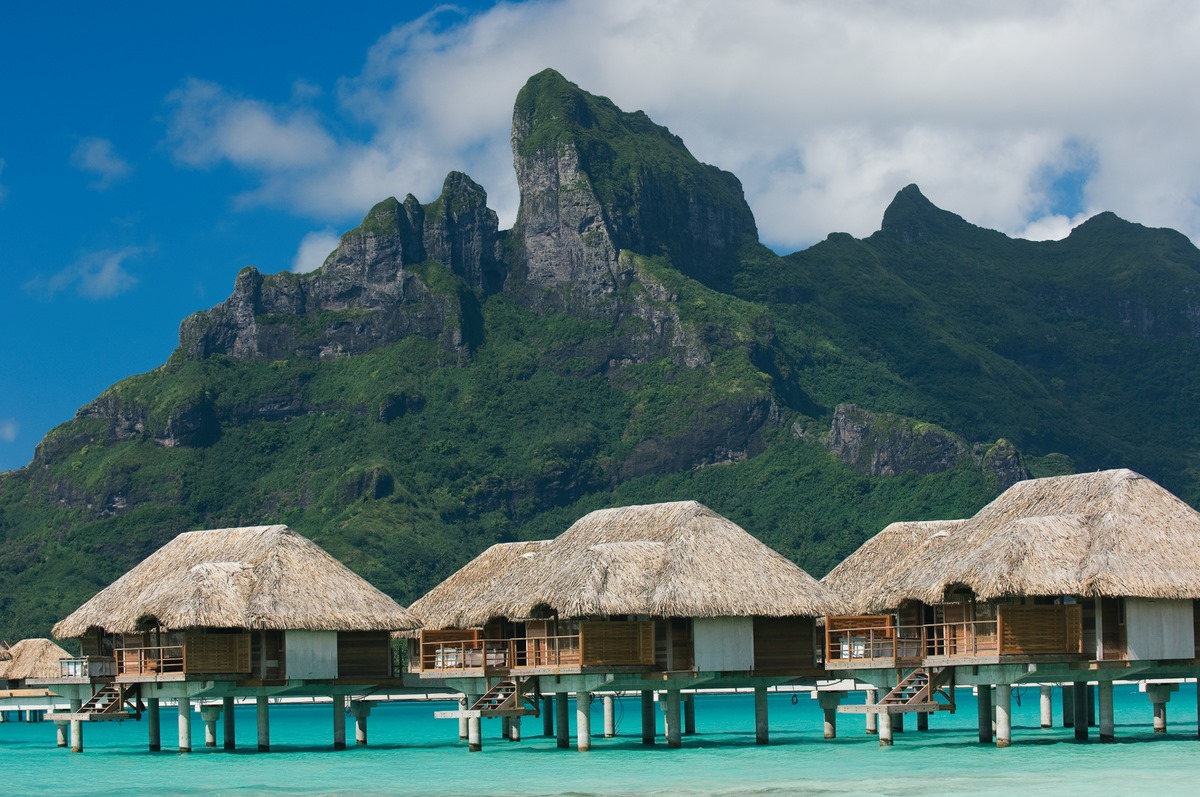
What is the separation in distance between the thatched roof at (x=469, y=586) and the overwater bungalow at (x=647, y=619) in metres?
0.94

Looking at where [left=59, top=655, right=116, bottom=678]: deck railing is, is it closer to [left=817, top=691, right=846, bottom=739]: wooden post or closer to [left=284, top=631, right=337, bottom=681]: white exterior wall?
[left=284, top=631, right=337, bottom=681]: white exterior wall

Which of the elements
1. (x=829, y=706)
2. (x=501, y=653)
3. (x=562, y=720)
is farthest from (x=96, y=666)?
(x=829, y=706)

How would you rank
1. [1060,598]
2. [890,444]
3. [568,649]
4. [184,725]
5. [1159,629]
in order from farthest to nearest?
[890,444]
[184,725]
[568,649]
[1060,598]
[1159,629]

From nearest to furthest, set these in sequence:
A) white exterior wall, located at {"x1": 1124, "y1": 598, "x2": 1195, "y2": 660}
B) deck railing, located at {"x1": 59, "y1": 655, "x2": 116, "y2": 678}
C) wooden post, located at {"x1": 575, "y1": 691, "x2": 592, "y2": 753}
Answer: white exterior wall, located at {"x1": 1124, "y1": 598, "x2": 1195, "y2": 660}
wooden post, located at {"x1": 575, "y1": 691, "x2": 592, "y2": 753}
deck railing, located at {"x1": 59, "y1": 655, "x2": 116, "y2": 678}

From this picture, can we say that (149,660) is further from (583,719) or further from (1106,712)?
(1106,712)

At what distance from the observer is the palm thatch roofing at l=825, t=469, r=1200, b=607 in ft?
117

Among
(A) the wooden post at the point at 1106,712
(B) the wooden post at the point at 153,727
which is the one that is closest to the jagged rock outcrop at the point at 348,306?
(B) the wooden post at the point at 153,727

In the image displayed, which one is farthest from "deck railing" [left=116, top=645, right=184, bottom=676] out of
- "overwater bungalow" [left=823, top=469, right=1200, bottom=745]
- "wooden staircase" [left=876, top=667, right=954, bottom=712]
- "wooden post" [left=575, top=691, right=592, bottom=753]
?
"wooden staircase" [left=876, top=667, right=954, bottom=712]

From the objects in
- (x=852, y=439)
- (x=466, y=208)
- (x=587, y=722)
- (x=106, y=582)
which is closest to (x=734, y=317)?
(x=852, y=439)

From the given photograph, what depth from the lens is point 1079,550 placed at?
3647 centimetres

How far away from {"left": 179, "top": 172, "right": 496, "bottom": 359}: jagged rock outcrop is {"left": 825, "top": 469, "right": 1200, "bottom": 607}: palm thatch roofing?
127084 mm

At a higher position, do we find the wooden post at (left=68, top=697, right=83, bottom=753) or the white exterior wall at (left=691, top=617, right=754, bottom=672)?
the white exterior wall at (left=691, top=617, right=754, bottom=672)

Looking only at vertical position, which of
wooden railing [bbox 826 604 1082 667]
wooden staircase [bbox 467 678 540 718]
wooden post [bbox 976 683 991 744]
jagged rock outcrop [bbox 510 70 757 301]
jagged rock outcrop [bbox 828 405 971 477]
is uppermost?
jagged rock outcrop [bbox 510 70 757 301]

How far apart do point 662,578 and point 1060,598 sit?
7.67 metres
